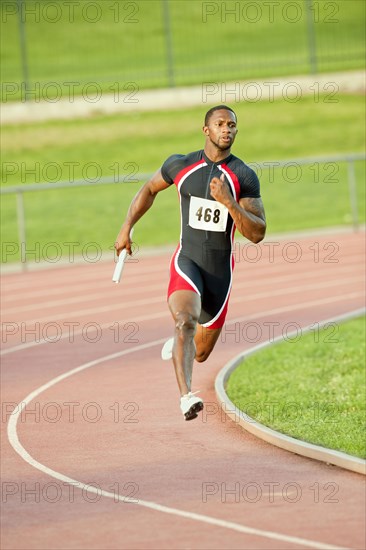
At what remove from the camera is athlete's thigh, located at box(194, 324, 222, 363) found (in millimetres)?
9430

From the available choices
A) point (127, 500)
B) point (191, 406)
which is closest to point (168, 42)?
point (127, 500)

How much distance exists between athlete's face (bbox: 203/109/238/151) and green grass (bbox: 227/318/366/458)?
261cm

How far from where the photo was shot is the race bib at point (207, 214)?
8773mm

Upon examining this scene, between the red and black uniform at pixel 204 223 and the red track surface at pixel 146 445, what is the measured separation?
1438mm

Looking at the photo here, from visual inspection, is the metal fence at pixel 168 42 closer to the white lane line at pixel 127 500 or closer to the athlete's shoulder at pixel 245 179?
the white lane line at pixel 127 500

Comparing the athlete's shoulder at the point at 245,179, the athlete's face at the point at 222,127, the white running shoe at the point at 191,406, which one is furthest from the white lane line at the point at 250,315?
the white running shoe at the point at 191,406

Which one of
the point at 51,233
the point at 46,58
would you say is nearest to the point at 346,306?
the point at 51,233

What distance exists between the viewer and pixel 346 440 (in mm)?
9695

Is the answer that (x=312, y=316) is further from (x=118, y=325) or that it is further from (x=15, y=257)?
(x=15, y=257)

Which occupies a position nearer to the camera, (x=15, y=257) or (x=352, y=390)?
(x=352, y=390)

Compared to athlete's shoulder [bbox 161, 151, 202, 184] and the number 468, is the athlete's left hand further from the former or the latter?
athlete's shoulder [bbox 161, 151, 202, 184]

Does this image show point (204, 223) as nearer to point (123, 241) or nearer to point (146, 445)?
point (123, 241)

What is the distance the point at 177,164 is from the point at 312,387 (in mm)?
3685

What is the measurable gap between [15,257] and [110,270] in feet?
9.69
